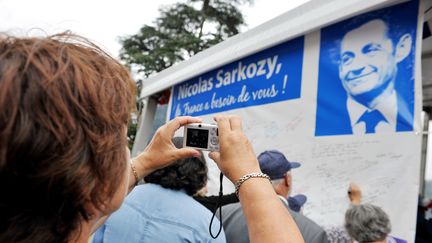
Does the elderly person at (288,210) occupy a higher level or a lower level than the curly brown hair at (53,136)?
lower

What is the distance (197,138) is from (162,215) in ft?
1.87

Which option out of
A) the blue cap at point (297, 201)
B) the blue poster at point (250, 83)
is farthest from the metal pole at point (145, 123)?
the blue cap at point (297, 201)

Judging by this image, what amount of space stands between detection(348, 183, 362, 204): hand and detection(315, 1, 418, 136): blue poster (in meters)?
0.32

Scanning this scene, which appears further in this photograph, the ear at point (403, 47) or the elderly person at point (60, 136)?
the ear at point (403, 47)

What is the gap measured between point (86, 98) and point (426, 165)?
4.18 meters

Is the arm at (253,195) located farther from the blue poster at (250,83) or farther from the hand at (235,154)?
the blue poster at (250,83)

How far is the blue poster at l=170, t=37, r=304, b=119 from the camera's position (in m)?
2.69

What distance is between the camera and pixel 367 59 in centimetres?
215

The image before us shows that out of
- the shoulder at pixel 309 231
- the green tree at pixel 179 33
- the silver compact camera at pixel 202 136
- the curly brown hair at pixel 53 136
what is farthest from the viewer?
the green tree at pixel 179 33

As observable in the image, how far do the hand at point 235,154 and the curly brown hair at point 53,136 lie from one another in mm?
248

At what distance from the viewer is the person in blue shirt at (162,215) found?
138cm

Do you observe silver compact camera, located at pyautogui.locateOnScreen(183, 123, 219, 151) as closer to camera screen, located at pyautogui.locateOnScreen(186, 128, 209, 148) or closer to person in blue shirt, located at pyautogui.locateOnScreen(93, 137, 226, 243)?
camera screen, located at pyautogui.locateOnScreen(186, 128, 209, 148)

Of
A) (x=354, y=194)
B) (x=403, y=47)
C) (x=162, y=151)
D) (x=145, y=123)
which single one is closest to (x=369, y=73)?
(x=403, y=47)

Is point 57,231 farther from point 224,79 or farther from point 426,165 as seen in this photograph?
point 426,165
